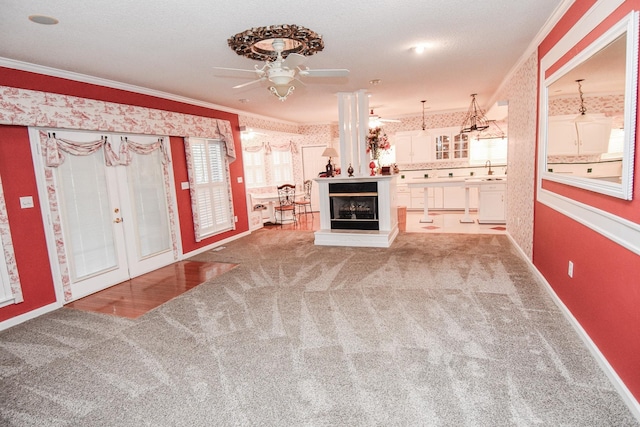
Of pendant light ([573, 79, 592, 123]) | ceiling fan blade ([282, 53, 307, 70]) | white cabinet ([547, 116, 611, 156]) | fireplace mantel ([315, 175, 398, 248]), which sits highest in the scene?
ceiling fan blade ([282, 53, 307, 70])

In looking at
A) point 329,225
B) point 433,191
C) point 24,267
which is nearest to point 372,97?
point 329,225

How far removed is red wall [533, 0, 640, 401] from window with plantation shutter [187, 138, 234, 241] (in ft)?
16.7

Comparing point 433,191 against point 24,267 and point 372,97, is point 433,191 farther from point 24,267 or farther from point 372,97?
point 24,267

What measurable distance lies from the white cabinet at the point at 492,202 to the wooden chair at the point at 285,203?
4143 mm

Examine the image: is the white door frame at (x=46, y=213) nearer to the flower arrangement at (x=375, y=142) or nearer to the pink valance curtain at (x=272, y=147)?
the flower arrangement at (x=375, y=142)

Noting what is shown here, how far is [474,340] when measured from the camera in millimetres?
2676

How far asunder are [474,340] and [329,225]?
3.91m

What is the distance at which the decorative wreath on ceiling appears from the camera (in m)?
2.83

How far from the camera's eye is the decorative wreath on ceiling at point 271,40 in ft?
9.29

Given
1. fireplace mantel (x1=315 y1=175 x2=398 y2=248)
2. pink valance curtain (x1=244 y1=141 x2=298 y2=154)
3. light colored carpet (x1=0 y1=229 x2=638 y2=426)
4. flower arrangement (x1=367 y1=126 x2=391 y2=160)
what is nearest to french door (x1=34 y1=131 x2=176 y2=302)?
light colored carpet (x1=0 y1=229 x2=638 y2=426)

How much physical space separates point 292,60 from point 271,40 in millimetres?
506

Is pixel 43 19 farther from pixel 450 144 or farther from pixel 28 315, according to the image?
pixel 450 144

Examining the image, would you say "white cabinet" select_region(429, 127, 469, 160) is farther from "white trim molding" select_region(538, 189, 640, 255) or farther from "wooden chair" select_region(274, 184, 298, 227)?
"white trim molding" select_region(538, 189, 640, 255)

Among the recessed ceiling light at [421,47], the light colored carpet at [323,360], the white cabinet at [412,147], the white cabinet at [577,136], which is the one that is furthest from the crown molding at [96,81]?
the white cabinet at [577,136]
